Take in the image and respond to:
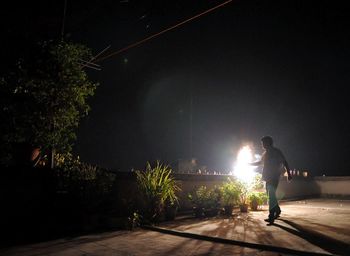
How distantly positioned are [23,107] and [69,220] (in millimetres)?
3111

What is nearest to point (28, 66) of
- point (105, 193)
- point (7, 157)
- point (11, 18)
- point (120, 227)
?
point (11, 18)

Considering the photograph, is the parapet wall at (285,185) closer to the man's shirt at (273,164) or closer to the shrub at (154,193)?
the shrub at (154,193)

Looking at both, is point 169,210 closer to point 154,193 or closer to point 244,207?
point 154,193

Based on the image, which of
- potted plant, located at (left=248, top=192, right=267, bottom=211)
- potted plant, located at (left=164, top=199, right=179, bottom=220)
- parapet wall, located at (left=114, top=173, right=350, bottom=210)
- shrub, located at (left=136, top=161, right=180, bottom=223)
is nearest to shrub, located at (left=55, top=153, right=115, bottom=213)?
parapet wall, located at (left=114, top=173, right=350, bottom=210)

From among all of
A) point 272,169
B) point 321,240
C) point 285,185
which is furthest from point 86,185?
point 285,185

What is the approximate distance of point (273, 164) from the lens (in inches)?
333

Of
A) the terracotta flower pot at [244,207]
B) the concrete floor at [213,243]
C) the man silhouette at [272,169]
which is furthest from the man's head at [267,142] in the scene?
the terracotta flower pot at [244,207]

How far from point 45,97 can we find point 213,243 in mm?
5819

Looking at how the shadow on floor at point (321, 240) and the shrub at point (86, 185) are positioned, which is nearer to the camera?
the shadow on floor at point (321, 240)

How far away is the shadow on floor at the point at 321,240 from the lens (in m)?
5.42

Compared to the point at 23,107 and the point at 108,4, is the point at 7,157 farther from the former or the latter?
the point at 108,4

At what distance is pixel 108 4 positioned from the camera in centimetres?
1305

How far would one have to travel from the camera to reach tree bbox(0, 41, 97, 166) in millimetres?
9172

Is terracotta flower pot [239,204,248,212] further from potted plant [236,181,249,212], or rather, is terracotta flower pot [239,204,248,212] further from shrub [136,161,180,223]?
shrub [136,161,180,223]
